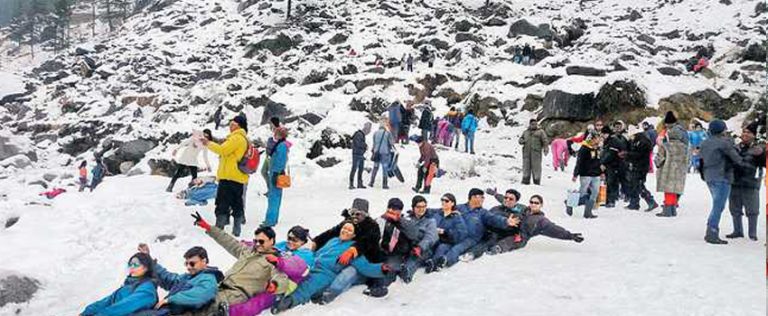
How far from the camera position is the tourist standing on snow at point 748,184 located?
7516mm

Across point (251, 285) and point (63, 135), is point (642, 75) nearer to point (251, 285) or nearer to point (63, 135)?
point (251, 285)

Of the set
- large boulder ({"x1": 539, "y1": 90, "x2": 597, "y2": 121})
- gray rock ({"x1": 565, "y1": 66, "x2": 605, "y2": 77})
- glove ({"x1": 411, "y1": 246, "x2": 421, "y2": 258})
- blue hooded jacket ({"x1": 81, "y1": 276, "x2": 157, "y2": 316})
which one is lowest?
blue hooded jacket ({"x1": 81, "y1": 276, "x2": 157, "y2": 316})

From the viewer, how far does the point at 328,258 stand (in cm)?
631

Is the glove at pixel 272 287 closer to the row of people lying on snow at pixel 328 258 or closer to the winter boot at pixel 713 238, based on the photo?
the row of people lying on snow at pixel 328 258

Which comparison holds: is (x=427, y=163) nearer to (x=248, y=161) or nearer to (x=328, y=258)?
(x=248, y=161)

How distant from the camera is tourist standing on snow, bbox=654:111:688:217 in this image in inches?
373

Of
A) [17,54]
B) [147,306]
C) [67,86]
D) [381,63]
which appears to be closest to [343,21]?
[381,63]

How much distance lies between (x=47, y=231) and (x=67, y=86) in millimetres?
42376

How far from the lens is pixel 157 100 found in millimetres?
37438

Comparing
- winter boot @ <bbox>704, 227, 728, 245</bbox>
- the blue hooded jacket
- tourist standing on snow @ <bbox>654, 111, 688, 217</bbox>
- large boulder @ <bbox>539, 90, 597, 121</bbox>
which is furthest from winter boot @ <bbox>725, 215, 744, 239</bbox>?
large boulder @ <bbox>539, 90, 597, 121</bbox>

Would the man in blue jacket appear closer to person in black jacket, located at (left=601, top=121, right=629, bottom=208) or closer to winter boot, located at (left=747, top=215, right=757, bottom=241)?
winter boot, located at (left=747, top=215, right=757, bottom=241)

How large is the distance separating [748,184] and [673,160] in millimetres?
1911

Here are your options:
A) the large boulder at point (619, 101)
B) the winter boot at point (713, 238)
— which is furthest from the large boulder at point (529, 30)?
the winter boot at point (713, 238)

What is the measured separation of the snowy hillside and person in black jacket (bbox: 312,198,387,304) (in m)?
0.33
